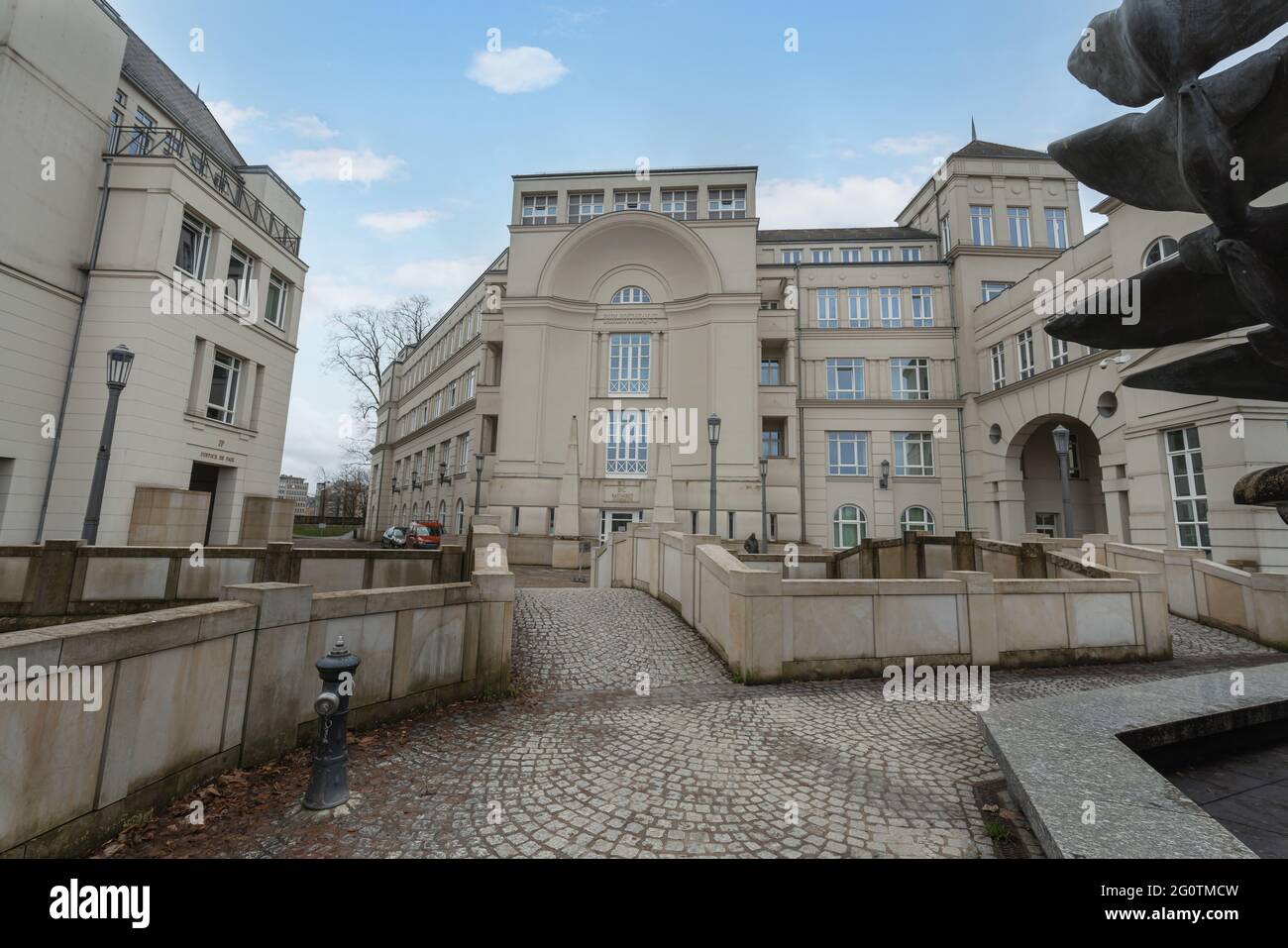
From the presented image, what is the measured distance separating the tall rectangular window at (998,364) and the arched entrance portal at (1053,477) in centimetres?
284

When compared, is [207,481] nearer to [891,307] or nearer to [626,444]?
[626,444]

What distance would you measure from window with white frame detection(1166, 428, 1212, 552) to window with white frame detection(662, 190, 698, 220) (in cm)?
2516

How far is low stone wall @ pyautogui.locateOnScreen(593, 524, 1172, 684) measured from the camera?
736cm

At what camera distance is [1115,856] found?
2.56 meters

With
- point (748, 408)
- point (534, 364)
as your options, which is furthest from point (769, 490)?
point (534, 364)

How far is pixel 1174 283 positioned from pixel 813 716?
218 inches

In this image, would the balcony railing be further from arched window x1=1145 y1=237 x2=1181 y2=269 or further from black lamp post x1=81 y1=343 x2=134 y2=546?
arched window x1=1145 y1=237 x2=1181 y2=269

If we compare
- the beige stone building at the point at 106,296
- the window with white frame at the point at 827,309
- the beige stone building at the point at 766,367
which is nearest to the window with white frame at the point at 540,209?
the beige stone building at the point at 766,367

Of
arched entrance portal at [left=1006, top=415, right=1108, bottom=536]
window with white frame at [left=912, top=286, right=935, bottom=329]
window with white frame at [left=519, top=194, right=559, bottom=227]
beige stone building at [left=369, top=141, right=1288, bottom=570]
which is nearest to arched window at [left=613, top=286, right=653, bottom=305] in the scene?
beige stone building at [left=369, top=141, right=1288, bottom=570]

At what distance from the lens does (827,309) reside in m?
32.8

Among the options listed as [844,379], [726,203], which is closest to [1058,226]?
[844,379]

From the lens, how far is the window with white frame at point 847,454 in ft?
101

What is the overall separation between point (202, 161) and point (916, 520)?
34570 mm
